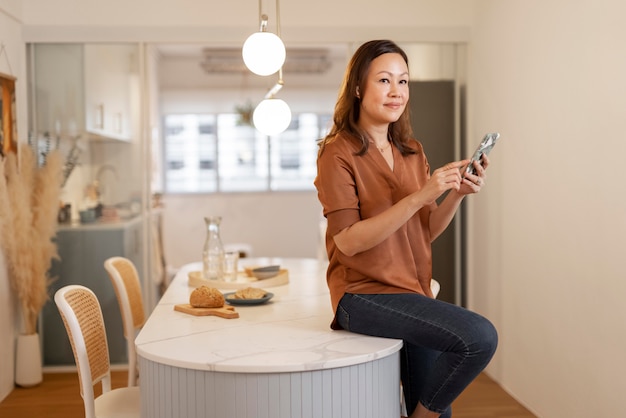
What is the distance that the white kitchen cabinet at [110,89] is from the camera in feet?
14.7

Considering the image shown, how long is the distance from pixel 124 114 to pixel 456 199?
9.86 ft

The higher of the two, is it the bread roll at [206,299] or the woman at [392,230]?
the woman at [392,230]

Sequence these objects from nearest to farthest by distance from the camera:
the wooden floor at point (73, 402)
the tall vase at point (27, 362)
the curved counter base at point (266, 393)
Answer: the curved counter base at point (266, 393)
the wooden floor at point (73, 402)
the tall vase at point (27, 362)

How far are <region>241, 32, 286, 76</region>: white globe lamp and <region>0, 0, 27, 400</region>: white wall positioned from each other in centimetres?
201

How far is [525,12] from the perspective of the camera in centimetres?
367

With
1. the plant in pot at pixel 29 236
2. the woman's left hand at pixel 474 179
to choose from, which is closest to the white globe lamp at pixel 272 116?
the woman's left hand at pixel 474 179

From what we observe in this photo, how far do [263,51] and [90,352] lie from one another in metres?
1.19

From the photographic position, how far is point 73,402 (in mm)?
3891

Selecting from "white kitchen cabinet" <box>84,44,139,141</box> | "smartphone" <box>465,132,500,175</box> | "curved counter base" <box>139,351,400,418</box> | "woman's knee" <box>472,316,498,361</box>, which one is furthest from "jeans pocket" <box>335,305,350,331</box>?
"white kitchen cabinet" <box>84,44,139,141</box>

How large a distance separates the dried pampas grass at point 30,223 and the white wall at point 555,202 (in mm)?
2565

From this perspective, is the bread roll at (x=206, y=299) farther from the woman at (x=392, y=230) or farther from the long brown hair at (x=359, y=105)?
the long brown hair at (x=359, y=105)

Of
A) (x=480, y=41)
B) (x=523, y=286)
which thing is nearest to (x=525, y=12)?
(x=480, y=41)

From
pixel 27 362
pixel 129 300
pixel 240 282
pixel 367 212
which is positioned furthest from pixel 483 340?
pixel 27 362

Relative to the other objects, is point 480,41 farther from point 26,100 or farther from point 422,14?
point 26,100
